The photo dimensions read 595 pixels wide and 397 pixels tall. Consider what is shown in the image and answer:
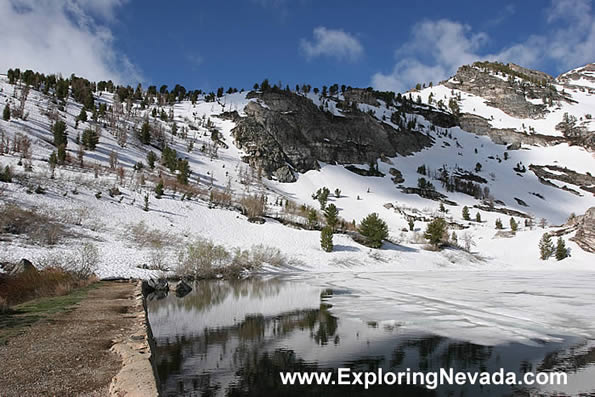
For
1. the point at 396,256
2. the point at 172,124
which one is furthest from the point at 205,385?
the point at 172,124

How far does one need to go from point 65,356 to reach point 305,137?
335 feet

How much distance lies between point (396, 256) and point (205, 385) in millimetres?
44231

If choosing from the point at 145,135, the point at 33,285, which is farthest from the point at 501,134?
the point at 33,285

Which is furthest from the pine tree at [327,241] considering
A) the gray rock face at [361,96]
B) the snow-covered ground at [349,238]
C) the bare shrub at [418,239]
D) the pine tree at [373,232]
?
the gray rock face at [361,96]

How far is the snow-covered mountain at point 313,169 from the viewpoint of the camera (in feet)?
135

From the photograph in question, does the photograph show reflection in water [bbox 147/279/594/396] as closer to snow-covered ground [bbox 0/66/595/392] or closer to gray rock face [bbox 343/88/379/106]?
snow-covered ground [bbox 0/66/595/392]

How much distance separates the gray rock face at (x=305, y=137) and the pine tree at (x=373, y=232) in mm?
42481

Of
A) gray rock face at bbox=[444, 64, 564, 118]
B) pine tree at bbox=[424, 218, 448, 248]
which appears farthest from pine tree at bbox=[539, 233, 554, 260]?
gray rock face at bbox=[444, 64, 564, 118]

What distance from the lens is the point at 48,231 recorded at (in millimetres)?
29812

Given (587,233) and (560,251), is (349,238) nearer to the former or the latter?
(560,251)

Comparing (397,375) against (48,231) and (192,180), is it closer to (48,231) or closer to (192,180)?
(48,231)

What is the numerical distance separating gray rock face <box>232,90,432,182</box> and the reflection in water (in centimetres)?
7741

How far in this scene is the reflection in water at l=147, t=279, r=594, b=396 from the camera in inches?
268

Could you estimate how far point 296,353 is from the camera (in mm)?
8930
